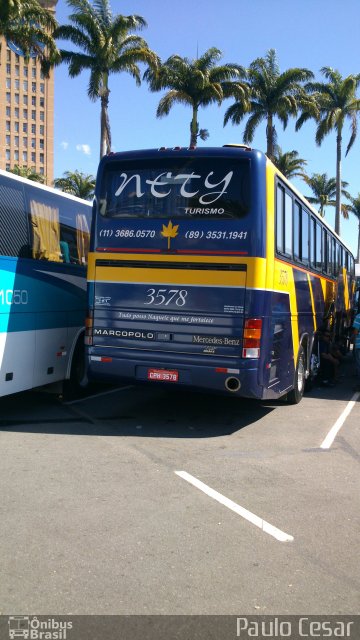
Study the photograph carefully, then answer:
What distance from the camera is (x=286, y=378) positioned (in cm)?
871

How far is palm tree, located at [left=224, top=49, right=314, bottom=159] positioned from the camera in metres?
33.5

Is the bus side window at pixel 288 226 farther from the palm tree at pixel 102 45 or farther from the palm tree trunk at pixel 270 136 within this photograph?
the palm tree trunk at pixel 270 136

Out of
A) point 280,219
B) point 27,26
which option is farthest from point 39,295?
point 27,26

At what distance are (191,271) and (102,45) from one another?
75.4 ft

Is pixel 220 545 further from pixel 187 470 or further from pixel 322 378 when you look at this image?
pixel 322 378

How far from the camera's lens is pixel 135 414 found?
8.74 meters

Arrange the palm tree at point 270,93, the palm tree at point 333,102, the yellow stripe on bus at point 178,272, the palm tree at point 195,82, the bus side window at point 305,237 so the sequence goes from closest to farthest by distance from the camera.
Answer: the yellow stripe on bus at point 178,272 → the bus side window at point 305,237 → the palm tree at point 195,82 → the palm tree at point 270,93 → the palm tree at point 333,102

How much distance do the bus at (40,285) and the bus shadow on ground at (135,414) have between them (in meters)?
0.49

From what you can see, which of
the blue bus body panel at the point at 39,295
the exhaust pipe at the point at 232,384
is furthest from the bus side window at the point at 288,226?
the blue bus body panel at the point at 39,295

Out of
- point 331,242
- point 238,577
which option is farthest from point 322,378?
point 238,577

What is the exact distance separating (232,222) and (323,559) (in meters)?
4.48

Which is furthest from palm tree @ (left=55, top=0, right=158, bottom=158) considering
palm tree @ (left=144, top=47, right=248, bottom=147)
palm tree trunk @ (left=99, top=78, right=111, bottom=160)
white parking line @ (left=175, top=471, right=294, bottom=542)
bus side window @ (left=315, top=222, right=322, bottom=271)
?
white parking line @ (left=175, top=471, right=294, bottom=542)

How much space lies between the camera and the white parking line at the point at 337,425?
291 inches

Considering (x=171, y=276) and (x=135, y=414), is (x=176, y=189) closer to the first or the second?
(x=171, y=276)
